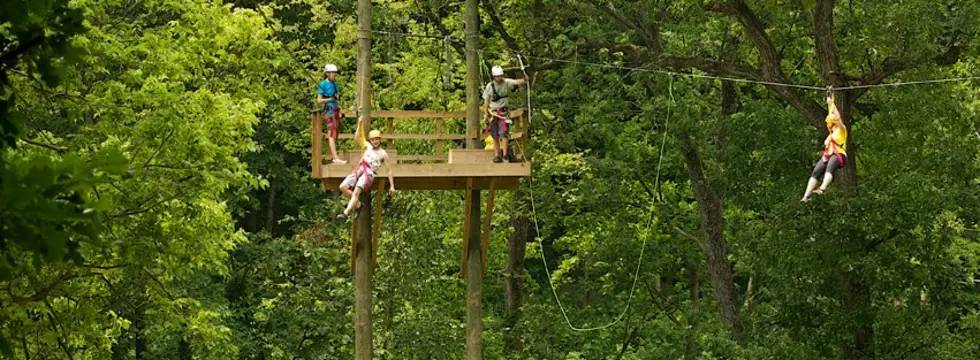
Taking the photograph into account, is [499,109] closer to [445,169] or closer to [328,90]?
[445,169]

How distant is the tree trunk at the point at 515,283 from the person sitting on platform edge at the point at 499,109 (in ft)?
34.3

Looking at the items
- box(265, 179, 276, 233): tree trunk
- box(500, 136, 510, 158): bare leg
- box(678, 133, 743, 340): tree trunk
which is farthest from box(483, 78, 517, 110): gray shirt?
box(265, 179, 276, 233): tree trunk

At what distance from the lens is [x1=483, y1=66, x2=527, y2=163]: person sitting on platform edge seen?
20422 millimetres

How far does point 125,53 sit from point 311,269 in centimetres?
1020

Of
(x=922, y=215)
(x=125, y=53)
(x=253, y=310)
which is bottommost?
(x=253, y=310)

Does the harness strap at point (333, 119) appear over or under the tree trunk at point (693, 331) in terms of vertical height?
over

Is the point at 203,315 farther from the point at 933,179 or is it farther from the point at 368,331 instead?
the point at 933,179

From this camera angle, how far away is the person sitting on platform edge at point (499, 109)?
20.4 m

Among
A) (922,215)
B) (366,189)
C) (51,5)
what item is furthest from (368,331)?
(51,5)

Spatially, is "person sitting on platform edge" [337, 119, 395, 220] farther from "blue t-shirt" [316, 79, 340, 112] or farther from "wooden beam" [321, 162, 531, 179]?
"blue t-shirt" [316, 79, 340, 112]

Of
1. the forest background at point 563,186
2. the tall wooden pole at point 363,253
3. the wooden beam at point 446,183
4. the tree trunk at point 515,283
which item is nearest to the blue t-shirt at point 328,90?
the tall wooden pole at point 363,253

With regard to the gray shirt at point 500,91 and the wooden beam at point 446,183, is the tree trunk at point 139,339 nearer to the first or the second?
the wooden beam at point 446,183

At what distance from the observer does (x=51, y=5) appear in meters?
7.52

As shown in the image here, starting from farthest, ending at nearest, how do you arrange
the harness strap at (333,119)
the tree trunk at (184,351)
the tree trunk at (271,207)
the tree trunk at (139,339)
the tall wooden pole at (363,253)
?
the tree trunk at (271,207), the tree trunk at (184,351), the tree trunk at (139,339), the harness strap at (333,119), the tall wooden pole at (363,253)
